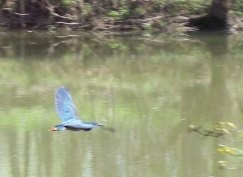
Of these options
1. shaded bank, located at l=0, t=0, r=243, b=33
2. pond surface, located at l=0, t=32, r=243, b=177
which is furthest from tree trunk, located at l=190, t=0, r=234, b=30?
pond surface, located at l=0, t=32, r=243, b=177

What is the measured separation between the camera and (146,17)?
14.6m

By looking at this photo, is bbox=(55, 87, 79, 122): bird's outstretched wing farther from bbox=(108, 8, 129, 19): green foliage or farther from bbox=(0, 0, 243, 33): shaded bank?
bbox=(108, 8, 129, 19): green foliage

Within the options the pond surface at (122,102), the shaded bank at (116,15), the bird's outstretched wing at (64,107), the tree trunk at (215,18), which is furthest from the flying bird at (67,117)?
the tree trunk at (215,18)

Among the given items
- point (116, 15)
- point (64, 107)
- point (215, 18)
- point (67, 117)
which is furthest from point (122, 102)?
point (215, 18)

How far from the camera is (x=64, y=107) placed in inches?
157

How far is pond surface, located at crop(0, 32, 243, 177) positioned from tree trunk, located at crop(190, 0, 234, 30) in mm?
1349

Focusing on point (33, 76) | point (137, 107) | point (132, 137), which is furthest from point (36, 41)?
point (132, 137)

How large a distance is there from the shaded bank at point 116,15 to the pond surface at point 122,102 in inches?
35.4

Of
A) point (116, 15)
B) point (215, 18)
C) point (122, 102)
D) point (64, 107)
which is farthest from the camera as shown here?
point (215, 18)

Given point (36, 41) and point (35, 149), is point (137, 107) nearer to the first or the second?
point (35, 149)

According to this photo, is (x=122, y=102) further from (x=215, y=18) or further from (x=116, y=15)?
(x=215, y=18)

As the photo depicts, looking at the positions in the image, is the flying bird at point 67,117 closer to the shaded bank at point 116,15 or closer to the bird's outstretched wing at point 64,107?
the bird's outstretched wing at point 64,107

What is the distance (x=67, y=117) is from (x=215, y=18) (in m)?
11.3

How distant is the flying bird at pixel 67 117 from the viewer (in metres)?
3.63
